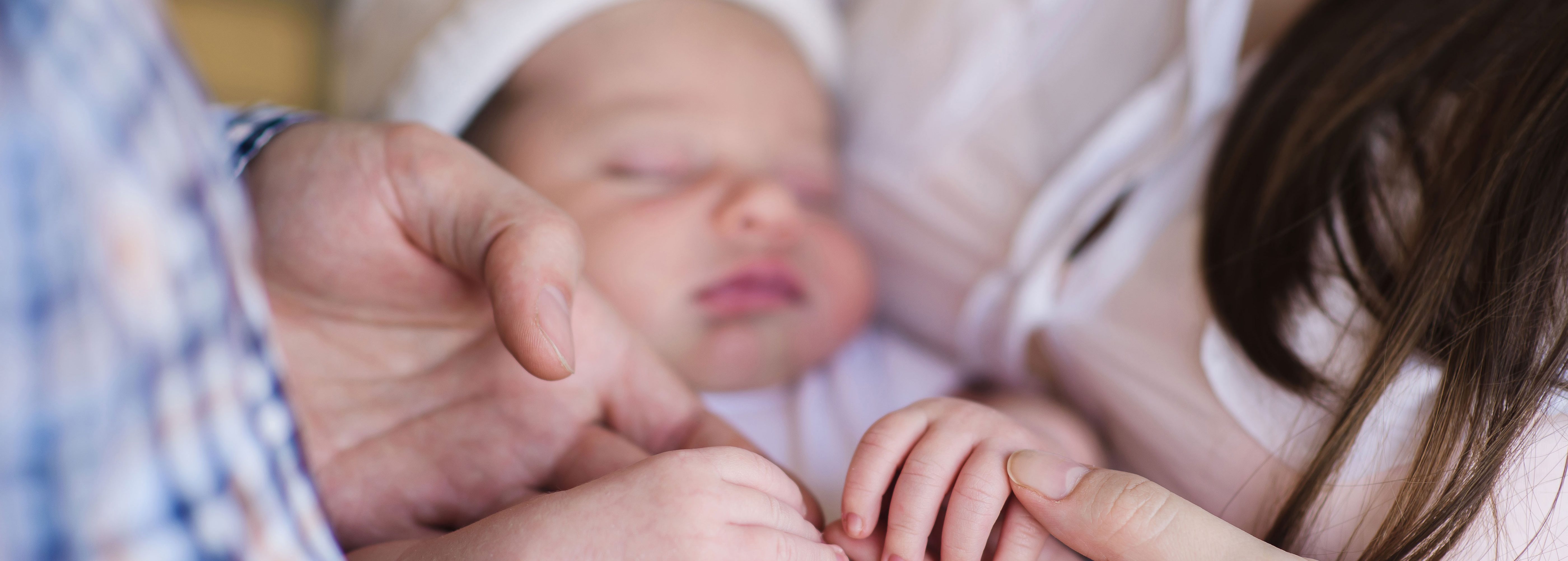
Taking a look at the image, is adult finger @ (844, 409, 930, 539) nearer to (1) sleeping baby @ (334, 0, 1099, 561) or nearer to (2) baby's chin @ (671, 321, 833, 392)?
(1) sleeping baby @ (334, 0, 1099, 561)

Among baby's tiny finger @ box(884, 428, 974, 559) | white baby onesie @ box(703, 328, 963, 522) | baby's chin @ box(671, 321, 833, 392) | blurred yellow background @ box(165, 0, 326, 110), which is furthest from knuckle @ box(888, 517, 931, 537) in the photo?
blurred yellow background @ box(165, 0, 326, 110)

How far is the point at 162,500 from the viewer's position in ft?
0.99

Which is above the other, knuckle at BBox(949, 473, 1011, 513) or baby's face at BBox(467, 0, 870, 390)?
baby's face at BBox(467, 0, 870, 390)

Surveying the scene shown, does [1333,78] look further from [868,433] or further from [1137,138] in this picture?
[868,433]

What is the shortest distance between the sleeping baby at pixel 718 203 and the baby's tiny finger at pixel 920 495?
0.22 m

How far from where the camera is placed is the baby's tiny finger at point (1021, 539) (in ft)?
1.56

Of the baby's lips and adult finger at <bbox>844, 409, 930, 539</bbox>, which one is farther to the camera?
the baby's lips

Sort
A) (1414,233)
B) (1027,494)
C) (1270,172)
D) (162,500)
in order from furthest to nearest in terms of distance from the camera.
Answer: (1270,172) < (1414,233) < (1027,494) < (162,500)

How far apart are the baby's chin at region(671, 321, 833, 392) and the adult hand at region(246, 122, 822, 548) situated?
0.25 m

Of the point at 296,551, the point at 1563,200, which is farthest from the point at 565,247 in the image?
the point at 1563,200

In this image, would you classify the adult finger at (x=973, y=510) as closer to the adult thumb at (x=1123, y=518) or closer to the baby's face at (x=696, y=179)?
the adult thumb at (x=1123, y=518)

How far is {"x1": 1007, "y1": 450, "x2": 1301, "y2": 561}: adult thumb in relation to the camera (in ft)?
1.42

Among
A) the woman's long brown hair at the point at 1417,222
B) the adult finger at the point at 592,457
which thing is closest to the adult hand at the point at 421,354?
the adult finger at the point at 592,457

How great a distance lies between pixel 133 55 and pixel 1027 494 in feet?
1.51
